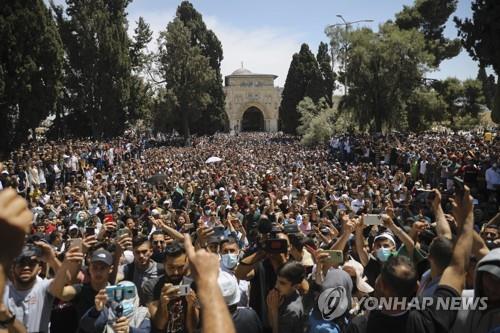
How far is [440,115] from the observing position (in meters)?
35.0

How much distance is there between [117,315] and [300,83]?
52.7 m

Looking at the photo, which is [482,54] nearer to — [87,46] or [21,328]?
[21,328]

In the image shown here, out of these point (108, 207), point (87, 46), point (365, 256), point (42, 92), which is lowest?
point (108, 207)

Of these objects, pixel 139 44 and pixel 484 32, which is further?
pixel 139 44

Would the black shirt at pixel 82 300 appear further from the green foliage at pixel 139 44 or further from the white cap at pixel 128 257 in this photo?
the green foliage at pixel 139 44

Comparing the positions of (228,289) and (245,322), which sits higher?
(228,289)

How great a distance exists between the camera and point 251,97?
72625mm

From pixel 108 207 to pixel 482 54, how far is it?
13232 millimetres

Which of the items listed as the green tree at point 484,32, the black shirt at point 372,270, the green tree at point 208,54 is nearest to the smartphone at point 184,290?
the black shirt at point 372,270

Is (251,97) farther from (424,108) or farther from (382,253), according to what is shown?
(382,253)

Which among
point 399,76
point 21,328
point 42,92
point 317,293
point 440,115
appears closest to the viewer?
point 21,328

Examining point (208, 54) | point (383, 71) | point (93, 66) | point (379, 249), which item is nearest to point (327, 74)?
point (208, 54)

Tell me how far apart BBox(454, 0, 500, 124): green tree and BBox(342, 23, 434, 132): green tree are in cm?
1136

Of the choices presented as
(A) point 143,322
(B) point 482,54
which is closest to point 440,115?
(B) point 482,54
